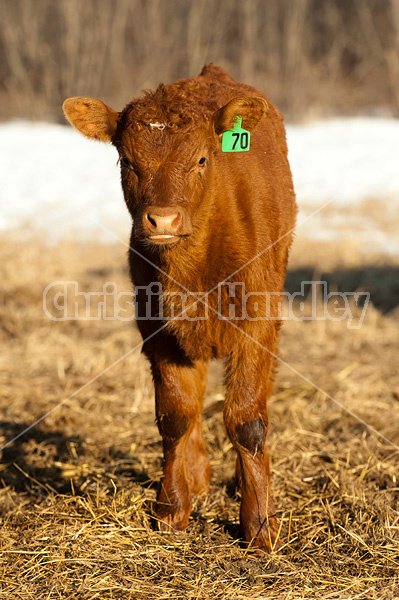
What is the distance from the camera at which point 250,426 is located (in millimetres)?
3771

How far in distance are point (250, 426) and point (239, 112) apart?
180 centimetres

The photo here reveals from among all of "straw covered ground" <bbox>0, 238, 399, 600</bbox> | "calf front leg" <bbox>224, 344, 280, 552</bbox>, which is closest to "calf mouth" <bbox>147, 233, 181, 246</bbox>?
"calf front leg" <bbox>224, 344, 280, 552</bbox>

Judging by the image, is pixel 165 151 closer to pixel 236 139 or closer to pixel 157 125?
pixel 157 125

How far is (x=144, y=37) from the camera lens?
25.0m

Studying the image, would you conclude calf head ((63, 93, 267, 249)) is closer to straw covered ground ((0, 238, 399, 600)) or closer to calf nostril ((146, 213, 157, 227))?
calf nostril ((146, 213, 157, 227))

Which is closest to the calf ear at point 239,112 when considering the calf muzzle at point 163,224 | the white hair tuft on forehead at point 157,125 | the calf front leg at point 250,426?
the white hair tuft on forehead at point 157,125

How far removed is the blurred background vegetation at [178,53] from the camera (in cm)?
2377

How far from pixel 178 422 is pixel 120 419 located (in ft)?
5.19

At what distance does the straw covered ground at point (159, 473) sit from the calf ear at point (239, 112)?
7.46 ft

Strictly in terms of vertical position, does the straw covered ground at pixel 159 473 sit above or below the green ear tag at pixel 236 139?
below

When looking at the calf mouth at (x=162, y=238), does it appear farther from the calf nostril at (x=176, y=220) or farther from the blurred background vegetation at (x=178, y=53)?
the blurred background vegetation at (x=178, y=53)

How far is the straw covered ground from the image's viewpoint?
3268 mm

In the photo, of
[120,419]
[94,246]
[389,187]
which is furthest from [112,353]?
[389,187]

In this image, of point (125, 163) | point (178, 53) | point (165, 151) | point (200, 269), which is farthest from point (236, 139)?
point (178, 53)
